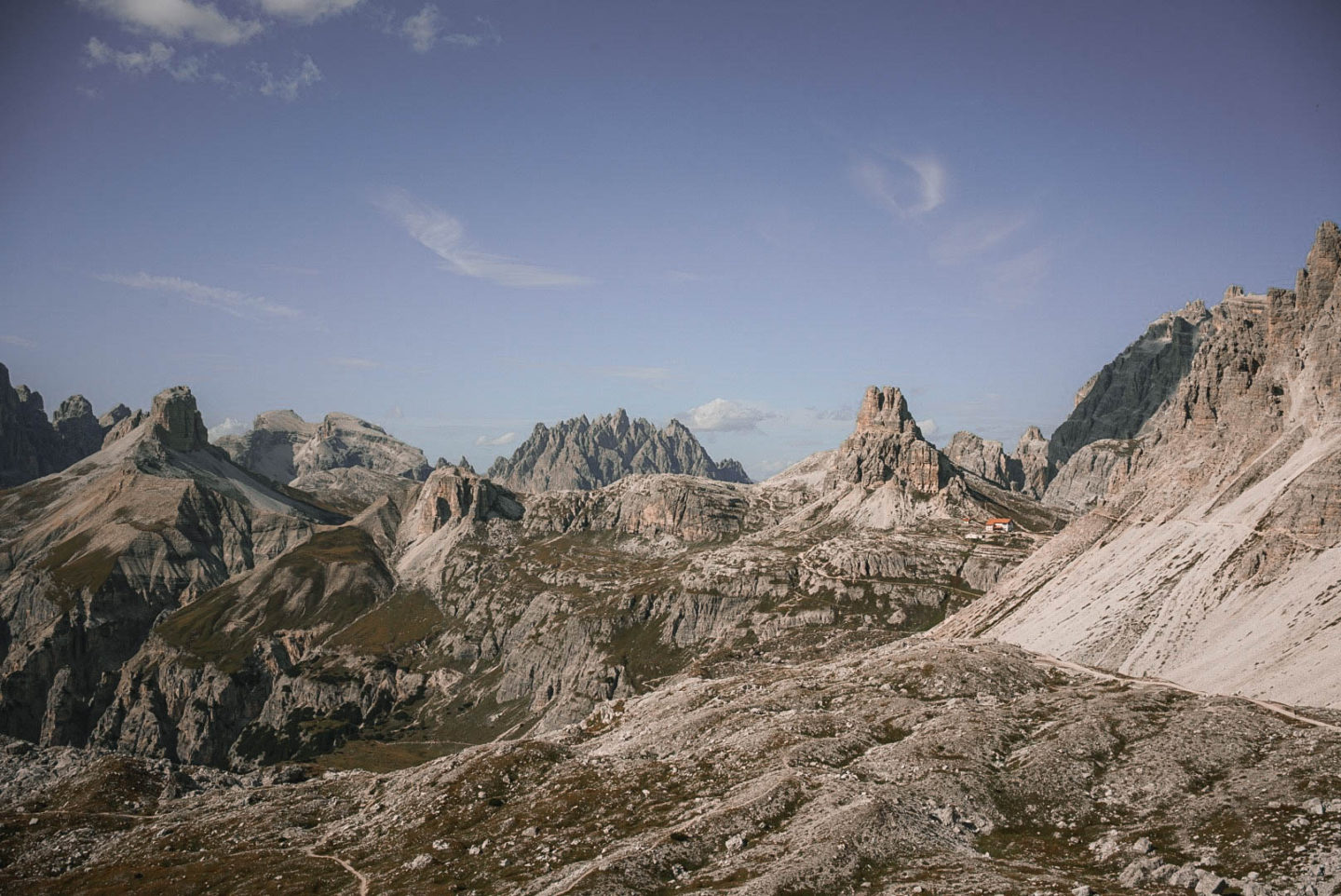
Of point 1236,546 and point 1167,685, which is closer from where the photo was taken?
point 1167,685

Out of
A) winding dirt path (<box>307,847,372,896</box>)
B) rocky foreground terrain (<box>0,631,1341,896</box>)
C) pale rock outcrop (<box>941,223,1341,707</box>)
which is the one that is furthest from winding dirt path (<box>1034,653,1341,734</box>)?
winding dirt path (<box>307,847,372,896</box>)

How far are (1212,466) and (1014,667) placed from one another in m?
82.9

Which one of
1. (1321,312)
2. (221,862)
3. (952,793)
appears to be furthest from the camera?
(1321,312)

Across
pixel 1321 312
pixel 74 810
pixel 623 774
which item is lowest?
pixel 74 810

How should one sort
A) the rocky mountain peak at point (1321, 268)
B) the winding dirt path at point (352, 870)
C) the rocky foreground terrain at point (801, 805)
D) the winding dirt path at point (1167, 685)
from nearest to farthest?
the rocky foreground terrain at point (801, 805)
the winding dirt path at point (352, 870)
the winding dirt path at point (1167, 685)
the rocky mountain peak at point (1321, 268)

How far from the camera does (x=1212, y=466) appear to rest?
582 ft

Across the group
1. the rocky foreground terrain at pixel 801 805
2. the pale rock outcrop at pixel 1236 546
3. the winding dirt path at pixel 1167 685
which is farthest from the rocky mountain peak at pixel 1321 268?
the rocky foreground terrain at pixel 801 805

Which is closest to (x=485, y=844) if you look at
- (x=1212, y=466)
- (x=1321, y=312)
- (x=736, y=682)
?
(x=736, y=682)

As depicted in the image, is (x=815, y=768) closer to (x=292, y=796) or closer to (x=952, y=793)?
(x=952, y=793)

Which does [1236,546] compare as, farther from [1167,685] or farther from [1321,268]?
[1321,268]

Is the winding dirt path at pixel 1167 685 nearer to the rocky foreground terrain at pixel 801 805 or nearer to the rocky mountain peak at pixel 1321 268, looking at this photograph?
the rocky foreground terrain at pixel 801 805

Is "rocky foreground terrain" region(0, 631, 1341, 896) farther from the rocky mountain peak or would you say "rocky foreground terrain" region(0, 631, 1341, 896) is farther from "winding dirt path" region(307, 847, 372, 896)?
the rocky mountain peak

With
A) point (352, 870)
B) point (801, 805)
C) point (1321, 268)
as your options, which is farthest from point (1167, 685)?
point (1321, 268)

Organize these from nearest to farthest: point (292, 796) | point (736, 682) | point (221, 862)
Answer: point (221, 862)
point (292, 796)
point (736, 682)
